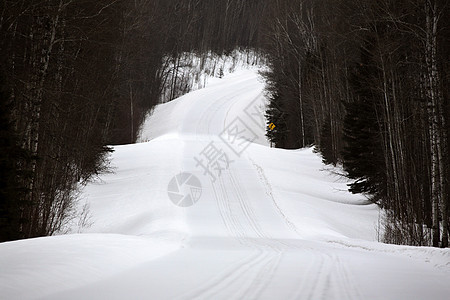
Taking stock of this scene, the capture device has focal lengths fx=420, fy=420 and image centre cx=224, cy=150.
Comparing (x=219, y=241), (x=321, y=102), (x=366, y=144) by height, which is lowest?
(x=219, y=241)

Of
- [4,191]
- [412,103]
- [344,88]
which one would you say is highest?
[344,88]

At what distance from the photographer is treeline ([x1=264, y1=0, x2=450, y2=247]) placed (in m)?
11.8

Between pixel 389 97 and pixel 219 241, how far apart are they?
32.3 ft

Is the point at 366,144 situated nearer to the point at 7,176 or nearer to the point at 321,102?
the point at 321,102

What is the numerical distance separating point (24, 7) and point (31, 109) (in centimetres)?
256

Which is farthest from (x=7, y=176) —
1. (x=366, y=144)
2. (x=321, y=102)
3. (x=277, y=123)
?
(x=277, y=123)

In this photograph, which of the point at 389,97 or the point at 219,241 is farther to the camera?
the point at 389,97

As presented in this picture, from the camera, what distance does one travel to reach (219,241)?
13359 millimetres

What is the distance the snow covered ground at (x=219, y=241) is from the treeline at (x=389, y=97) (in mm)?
1845

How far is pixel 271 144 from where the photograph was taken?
47.4m

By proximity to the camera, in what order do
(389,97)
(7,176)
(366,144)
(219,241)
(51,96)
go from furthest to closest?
(366,144) → (389,97) → (219,241) → (51,96) → (7,176)

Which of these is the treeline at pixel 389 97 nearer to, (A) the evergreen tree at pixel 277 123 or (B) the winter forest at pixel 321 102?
(B) the winter forest at pixel 321 102

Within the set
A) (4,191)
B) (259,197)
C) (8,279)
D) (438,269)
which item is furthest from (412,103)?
(8,279)

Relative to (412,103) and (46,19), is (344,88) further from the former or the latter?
(46,19)
